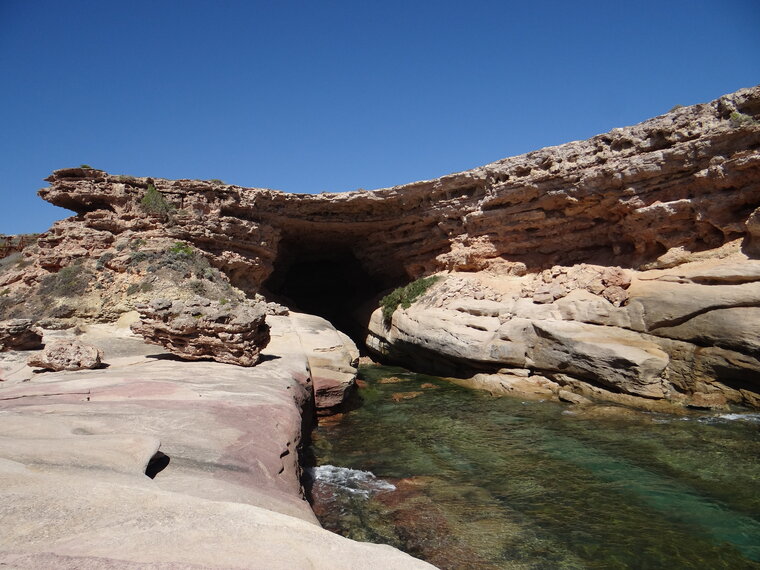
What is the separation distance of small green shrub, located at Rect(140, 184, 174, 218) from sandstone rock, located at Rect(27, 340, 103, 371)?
11496 mm

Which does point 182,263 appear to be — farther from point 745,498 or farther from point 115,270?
point 745,498

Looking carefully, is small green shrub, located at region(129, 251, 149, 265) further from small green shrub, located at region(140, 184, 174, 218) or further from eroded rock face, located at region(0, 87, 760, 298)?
small green shrub, located at region(140, 184, 174, 218)

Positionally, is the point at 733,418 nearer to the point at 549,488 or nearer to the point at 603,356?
the point at 603,356

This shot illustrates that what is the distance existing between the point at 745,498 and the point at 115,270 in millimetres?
19842

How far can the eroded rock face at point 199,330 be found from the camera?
10797 mm

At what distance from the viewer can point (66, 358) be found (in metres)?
9.34

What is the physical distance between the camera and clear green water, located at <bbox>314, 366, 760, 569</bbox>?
542cm

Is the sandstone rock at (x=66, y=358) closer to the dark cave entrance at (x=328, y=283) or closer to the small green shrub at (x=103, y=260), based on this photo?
the small green shrub at (x=103, y=260)

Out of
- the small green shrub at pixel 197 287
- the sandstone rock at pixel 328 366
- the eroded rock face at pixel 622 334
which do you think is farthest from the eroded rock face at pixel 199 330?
the eroded rock face at pixel 622 334

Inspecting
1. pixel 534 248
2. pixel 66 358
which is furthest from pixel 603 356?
pixel 66 358

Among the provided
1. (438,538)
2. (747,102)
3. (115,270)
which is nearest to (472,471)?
(438,538)

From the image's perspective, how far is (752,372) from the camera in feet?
34.6

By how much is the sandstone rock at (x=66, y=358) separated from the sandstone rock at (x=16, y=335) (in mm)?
2266

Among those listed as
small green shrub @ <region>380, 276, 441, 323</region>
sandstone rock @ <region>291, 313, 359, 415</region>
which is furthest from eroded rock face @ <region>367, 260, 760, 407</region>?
sandstone rock @ <region>291, 313, 359, 415</region>
